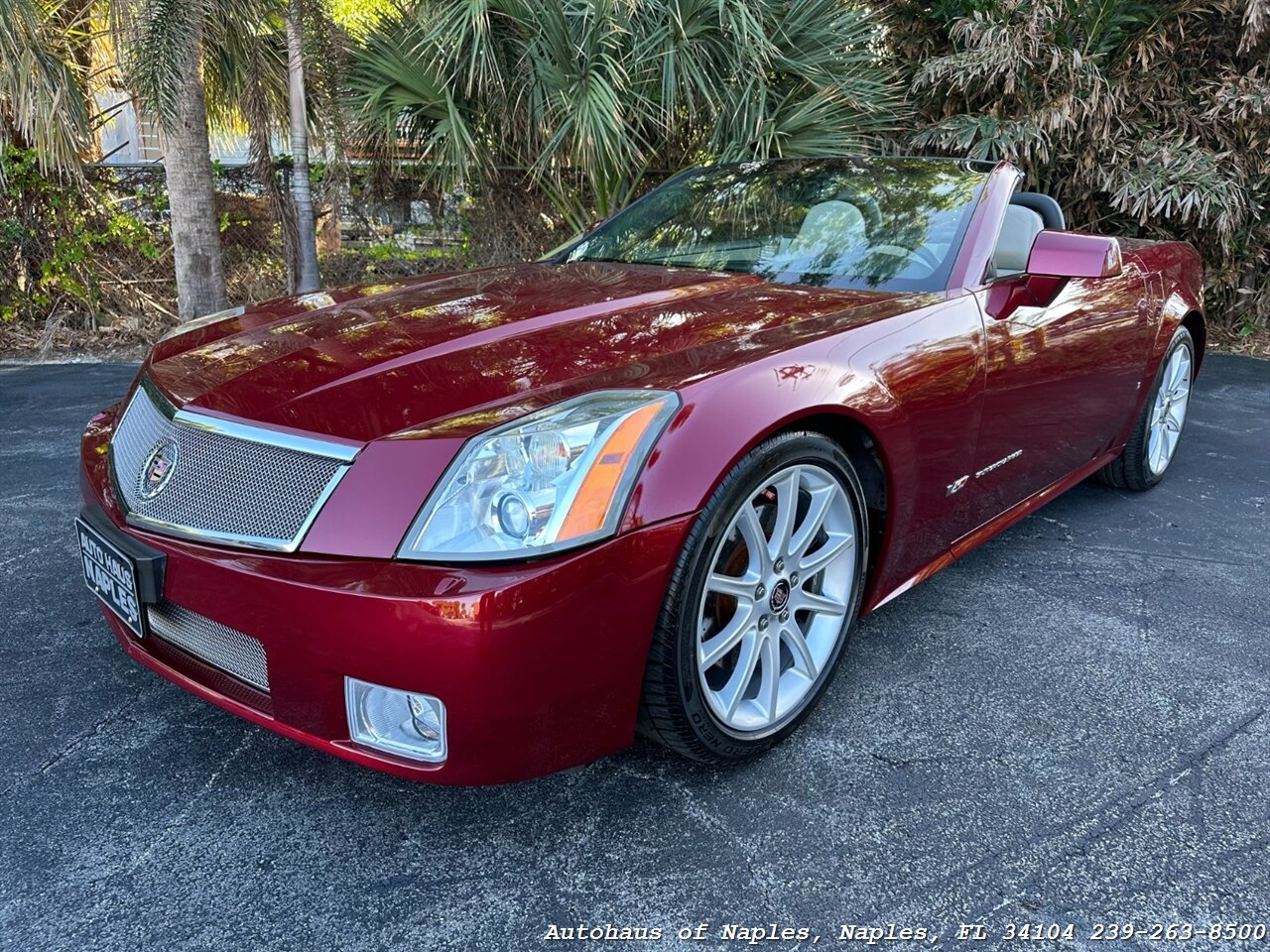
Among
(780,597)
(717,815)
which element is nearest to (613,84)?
(780,597)

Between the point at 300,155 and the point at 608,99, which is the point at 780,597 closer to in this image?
the point at 608,99

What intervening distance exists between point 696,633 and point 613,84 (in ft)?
15.4

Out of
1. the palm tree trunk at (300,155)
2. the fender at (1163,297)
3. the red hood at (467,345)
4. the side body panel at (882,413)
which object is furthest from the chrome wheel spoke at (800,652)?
the palm tree trunk at (300,155)

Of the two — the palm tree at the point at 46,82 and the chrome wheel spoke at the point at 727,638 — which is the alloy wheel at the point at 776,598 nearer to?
the chrome wheel spoke at the point at 727,638

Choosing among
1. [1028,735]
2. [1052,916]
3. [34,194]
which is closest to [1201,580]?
[1028,735]

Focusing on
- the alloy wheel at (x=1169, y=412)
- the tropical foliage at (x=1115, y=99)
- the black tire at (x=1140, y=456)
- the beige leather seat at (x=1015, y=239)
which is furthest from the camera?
the tropical foliage at (x=1115, y=99)

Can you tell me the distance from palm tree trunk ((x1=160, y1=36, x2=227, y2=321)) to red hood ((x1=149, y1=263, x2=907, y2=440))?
416 centimetres

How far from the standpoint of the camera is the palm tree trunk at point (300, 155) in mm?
5938

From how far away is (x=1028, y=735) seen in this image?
2.19 meters

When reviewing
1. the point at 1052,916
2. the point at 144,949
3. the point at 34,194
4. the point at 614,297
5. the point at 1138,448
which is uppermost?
the point at 34,194

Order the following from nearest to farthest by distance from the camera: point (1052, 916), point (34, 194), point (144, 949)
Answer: point (144, 949) < point (1052, 916) < point (34, 194)

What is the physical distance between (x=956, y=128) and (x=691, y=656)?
5.83 m

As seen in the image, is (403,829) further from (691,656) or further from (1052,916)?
(1052,916)

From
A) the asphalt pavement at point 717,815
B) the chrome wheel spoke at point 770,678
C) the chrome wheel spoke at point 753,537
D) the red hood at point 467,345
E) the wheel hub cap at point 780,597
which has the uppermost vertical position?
the red hood at point 467,345
